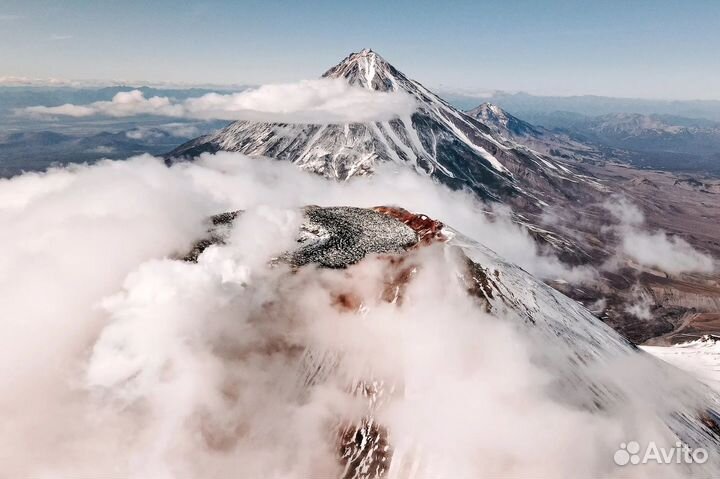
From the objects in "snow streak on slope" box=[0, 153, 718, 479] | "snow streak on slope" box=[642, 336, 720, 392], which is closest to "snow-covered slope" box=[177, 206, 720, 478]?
"snow streak on slope" box=[0, 153, 718, 479]

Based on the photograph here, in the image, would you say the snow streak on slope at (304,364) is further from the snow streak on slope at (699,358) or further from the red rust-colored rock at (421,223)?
the snow streak on slope at (699,358)

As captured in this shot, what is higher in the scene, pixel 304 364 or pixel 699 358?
pixel 304 364

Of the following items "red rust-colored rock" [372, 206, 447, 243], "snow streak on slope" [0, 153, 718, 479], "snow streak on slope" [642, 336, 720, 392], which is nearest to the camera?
"snow streak on slope" [0, 153, 718, 479]

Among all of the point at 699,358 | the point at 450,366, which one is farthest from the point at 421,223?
the point at 699,358

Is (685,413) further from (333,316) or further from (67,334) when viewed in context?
(67,334)

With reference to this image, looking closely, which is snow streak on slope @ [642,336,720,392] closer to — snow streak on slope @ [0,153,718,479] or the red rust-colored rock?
snow streak on slope @ [0,153,718,479]

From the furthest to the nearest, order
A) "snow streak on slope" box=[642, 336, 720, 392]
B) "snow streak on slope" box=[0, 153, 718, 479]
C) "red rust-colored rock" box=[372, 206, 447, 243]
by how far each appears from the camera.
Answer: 1. "snow streak on slope" box=[642, 336, 720, 392]
2. "red rust-colored rock" box=[372, 206, 447, 243]
3. "snow streak on slope" box=[0, 153, 718, 479]

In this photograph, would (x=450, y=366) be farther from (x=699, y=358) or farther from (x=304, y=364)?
(x=699, y=358)

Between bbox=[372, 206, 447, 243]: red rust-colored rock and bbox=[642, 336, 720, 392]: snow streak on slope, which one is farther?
bbox=[642, 336, 720, 392]: snow streak on slope

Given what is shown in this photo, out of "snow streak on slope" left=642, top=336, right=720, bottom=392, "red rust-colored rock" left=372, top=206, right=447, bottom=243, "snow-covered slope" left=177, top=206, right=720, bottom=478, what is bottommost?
"snow streak on slope" left=642, top=336, right=720, bottom=392

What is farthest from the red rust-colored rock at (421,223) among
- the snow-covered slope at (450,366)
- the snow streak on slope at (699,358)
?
the snow streak on slope at (699,358)

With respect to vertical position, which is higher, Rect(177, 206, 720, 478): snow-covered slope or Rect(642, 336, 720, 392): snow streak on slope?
Rect(177, 206, 720, 478): snow-covered slope
